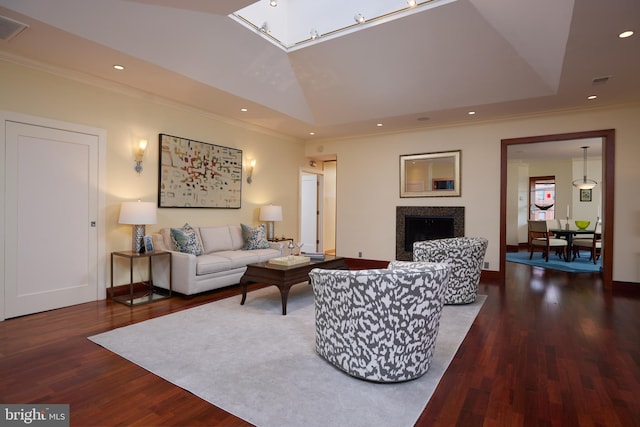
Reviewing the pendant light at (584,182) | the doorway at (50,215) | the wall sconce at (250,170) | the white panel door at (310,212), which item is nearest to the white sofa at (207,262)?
the doorway at (50,215)

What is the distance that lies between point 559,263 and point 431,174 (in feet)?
11.9

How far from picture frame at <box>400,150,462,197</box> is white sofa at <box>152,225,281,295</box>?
292 centimetres

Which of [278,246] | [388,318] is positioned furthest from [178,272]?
[388,318]

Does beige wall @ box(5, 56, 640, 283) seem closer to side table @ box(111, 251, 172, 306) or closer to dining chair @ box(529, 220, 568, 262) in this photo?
side table @ box(111, 251, 172, 306)

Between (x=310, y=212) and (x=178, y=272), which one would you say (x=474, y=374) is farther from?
(x=310, y=212)

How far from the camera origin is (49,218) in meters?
3.91

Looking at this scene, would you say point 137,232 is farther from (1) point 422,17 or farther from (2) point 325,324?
(1) point 422,17

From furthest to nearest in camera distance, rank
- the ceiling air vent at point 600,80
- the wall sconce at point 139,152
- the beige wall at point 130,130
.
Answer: the wall sconce at point 139,152 < the ceiling air vent at point 600,80 < the beige wall at point 130,130

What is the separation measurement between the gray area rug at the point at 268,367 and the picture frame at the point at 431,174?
9.79ft

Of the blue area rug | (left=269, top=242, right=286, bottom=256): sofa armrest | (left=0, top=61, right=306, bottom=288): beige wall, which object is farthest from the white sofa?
the blue area rug

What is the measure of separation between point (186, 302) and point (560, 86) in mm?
5469

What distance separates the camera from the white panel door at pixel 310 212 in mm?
8812

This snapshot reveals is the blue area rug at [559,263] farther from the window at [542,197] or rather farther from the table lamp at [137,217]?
the table lamp at [137,217]

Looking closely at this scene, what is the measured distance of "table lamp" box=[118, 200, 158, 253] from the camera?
4270mm
